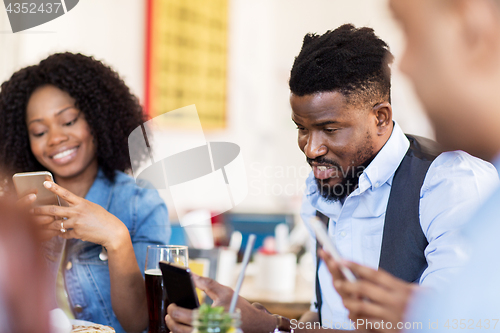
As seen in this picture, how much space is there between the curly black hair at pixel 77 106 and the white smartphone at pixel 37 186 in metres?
0.39

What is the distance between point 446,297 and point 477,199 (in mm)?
366

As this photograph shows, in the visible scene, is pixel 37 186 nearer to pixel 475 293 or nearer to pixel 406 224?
pixel 406 224

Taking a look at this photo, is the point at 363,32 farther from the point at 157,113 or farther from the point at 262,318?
the point at 157,113

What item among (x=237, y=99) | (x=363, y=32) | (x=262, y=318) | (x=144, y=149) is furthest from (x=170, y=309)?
(x=237, y=99)

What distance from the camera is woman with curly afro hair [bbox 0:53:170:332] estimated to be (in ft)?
3.88

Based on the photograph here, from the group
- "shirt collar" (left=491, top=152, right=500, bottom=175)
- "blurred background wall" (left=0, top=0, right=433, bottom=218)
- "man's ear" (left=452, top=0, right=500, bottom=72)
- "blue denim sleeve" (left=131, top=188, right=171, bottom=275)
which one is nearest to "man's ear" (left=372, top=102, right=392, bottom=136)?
"shirt collar" (left=491, top=152, right=500, bottom=175)

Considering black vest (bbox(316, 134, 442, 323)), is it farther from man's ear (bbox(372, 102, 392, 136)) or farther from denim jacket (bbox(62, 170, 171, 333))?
denim jacket (bbox(62, 170, 171, 333))

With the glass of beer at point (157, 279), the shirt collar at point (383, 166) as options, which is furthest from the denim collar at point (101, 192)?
the shirt collar at point (383, 166)

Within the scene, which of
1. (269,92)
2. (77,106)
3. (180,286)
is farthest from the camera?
(269,92)

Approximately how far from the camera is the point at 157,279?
0.92 m

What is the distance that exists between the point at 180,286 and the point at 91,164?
91 centimetres

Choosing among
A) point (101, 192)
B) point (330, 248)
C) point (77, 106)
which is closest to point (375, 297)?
point (330, 248)

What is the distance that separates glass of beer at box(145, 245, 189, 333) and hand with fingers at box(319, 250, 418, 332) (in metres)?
0.41

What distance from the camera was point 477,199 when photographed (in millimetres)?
907
